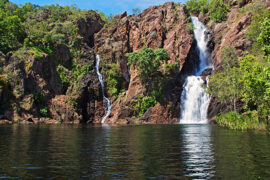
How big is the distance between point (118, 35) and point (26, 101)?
127 feet

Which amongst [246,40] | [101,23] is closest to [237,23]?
[246,40]

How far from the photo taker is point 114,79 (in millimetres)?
90188

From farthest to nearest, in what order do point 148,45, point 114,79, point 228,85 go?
point 148,45
point 114,79
point 228,85

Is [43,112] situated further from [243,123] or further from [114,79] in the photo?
[243,123]

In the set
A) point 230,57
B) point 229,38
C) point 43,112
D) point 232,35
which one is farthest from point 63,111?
point 232,35

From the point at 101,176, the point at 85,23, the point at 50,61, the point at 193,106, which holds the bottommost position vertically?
the point at 101,176

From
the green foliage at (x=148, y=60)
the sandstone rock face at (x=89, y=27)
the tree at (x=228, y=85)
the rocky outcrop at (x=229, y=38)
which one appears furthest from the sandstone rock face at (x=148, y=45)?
the tree at (x=228, y=85)

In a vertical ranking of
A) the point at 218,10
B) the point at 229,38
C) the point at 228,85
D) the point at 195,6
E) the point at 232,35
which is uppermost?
the point at 195,6

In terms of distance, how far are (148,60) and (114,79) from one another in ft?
51.2

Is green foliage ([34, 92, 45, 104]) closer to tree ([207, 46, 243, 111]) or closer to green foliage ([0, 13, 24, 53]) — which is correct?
green foliage ([0, 13, 24, 53])

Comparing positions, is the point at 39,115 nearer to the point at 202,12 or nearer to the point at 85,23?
the point at 85,23

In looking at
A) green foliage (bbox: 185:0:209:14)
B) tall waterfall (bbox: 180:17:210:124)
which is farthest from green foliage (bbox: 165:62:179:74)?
green foliage (bbox: 185:0:209:14)

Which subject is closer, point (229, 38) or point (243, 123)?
point (243, 123)

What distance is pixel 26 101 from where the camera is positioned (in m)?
76.8
